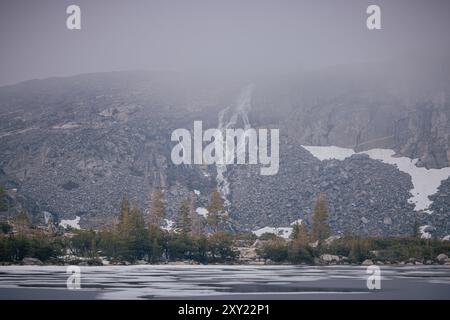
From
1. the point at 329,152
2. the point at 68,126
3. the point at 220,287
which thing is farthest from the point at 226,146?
the point at 220,287

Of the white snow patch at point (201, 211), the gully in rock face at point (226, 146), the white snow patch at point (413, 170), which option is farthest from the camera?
the gully in rock face at point (226, 146)

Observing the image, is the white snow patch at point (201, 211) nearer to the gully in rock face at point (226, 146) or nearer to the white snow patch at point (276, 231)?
the white snow patch at point (276, 231)

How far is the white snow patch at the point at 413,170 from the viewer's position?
464 ft

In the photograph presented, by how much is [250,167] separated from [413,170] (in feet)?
114

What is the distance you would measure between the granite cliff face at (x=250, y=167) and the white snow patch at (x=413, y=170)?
6.21 feet

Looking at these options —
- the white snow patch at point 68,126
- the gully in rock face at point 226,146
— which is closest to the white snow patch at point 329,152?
the gully in rock face at point 226,146

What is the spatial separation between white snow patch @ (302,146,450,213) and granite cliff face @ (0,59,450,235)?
1.89m

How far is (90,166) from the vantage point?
512ft

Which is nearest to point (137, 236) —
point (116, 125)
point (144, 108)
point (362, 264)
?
point (362, 264)

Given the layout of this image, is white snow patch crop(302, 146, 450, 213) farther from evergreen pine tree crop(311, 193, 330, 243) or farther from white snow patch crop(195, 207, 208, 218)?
white snow patch crop(195, 207, 208, 218)

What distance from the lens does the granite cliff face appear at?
138 metres

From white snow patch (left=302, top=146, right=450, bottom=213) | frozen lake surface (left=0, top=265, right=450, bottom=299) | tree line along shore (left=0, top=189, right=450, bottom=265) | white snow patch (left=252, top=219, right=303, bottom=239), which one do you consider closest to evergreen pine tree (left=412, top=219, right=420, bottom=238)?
tree line along shore (left=0, top=189, right=450, bottom=265)

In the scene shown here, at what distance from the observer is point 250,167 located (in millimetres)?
160000
